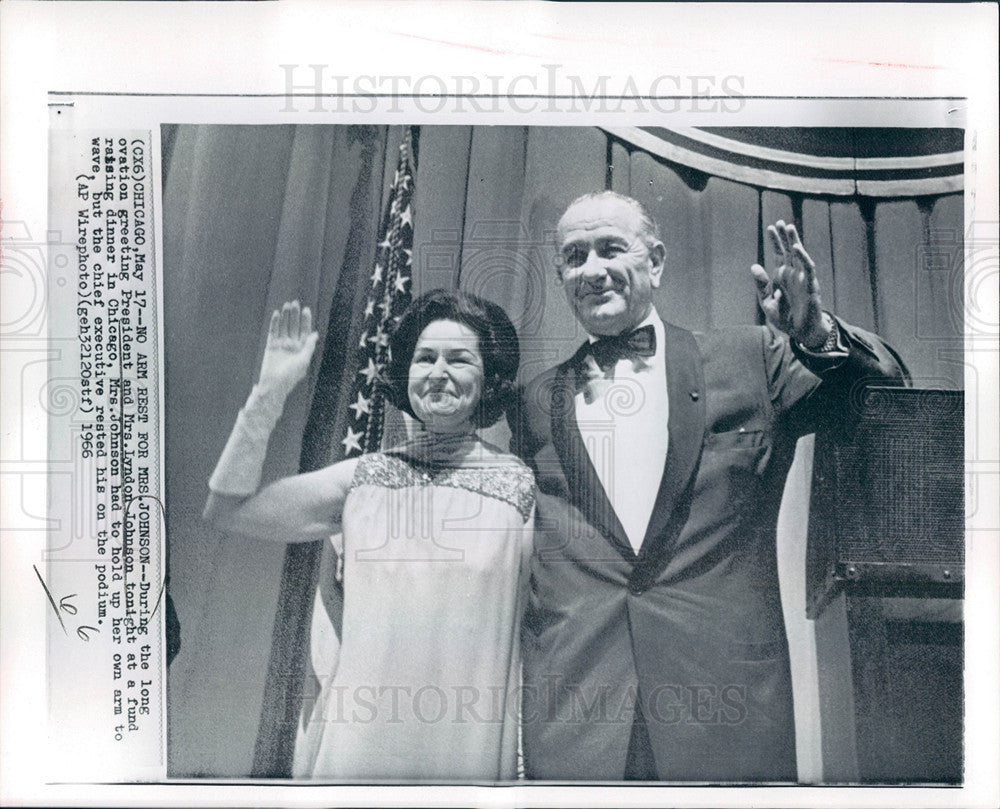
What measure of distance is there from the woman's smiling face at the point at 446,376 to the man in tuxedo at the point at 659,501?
0.12 metres

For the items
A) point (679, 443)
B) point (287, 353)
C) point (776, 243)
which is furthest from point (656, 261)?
point (287, 353)

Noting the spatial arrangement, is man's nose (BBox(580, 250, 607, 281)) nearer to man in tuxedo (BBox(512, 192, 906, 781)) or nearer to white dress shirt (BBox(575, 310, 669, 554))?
man in tuxedo (BBox(512, 192, 906, 781))

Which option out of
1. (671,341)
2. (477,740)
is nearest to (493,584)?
(477,740)

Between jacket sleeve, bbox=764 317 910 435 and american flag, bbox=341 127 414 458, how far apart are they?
777mm

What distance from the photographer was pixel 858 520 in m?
1.80

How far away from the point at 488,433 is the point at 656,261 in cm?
50

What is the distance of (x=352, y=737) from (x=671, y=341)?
107 cm

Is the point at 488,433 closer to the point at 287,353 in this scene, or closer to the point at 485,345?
the point at 485,345

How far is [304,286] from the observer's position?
5.87 feet

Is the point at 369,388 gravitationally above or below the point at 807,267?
below

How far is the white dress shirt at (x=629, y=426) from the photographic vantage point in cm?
179

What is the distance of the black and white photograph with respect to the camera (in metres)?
1.79

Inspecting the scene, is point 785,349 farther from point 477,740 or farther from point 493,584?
point 477,740

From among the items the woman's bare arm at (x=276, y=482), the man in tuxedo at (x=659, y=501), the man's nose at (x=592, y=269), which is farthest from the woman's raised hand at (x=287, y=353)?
the man's nose at (x=592, y=269)
